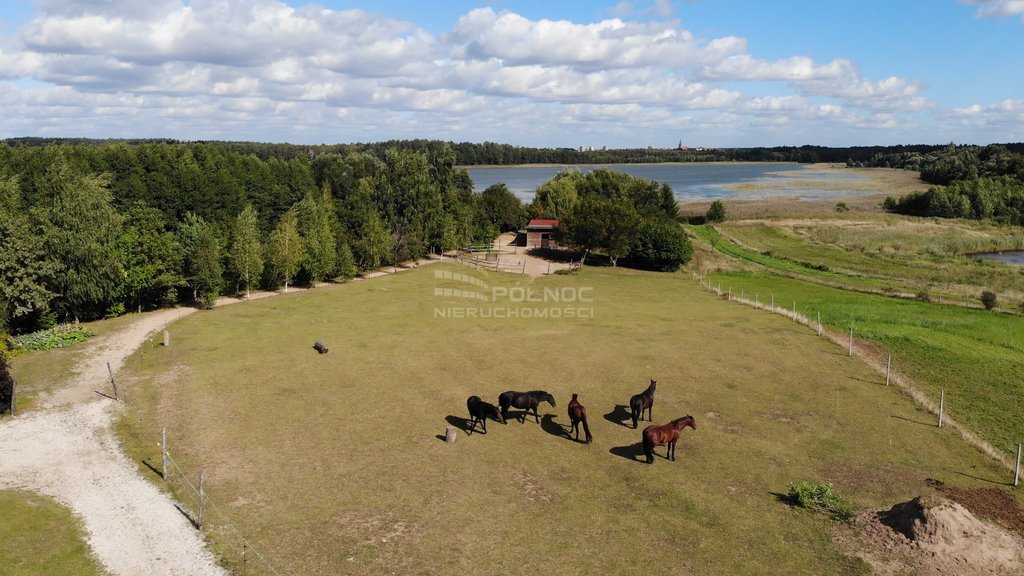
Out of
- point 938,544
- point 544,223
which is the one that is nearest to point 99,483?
point 938,544

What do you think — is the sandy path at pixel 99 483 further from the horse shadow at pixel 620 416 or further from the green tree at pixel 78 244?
the horse shadow at pixel 620 416

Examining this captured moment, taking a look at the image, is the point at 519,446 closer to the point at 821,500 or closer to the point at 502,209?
the point at 821,500

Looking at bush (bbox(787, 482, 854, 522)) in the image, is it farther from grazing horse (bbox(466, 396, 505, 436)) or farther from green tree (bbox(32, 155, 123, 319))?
green tree (bbox(32, 155, 123, 319))

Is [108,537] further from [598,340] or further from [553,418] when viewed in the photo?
[598,340]

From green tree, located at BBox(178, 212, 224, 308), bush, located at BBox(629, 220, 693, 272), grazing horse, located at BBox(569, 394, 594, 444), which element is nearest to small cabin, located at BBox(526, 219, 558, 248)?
bush, located at BBox(629, 220, 693, 272)

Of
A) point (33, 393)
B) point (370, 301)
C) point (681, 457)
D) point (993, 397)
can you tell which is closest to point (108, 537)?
point (33, 393)

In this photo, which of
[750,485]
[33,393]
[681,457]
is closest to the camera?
[750,485]

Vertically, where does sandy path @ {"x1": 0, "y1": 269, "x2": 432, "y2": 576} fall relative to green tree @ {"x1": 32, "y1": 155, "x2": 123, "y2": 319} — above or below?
below
